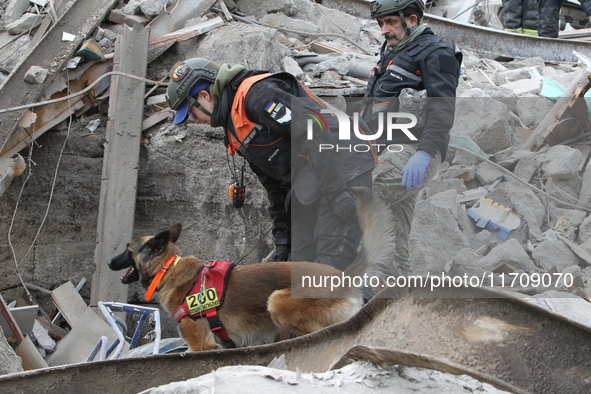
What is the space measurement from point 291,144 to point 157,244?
1251 millimetres

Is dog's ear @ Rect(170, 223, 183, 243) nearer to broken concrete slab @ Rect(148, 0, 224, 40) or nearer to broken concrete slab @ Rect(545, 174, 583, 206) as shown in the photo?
broken concrete slab @ Rect(148, 0, 224, 40)

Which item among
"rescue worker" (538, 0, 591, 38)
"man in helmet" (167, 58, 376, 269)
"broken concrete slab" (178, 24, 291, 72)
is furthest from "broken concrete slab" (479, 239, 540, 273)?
"rescue worker" (538, 0, 591, 38)

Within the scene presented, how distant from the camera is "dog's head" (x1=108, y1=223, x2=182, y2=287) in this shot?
3.20 metres

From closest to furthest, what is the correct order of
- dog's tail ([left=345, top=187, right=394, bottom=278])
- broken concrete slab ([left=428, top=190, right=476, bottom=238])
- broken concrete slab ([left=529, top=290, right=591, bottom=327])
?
1. broken concrete slab ([left=529, top=290, right=591, bottom=327])
2. dog's tail ([left=345, top=187, right=394, bottom=278])
3. broken concrete slab ([left=428, top=190, right=476, bottom=238])

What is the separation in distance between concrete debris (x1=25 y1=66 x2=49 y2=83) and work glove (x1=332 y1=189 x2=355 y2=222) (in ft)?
10.5

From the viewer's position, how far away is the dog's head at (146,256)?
3.20 meters

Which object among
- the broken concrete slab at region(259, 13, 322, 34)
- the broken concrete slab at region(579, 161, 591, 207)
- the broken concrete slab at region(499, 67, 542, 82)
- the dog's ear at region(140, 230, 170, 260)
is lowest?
the dog's ear at region(140, 230, 170, 260)

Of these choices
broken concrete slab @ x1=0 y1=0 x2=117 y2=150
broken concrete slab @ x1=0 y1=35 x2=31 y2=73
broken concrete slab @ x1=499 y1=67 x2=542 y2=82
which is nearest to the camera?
broken concrete slab @ x1=0 y1=0 x2=117 y2=150

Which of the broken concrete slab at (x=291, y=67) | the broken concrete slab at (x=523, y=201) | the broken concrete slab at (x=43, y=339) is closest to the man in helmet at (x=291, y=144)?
the broken concrete slab at (x=291, y=67)

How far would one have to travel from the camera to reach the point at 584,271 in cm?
352

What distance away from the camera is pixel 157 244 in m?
3.21

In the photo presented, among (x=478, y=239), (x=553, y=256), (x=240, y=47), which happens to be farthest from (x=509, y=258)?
(x=240, y=47)

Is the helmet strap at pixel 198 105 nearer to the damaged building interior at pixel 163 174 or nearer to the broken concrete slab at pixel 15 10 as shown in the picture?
the damaged building interior at pixel 163 174

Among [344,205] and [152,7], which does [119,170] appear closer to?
[152,7]
